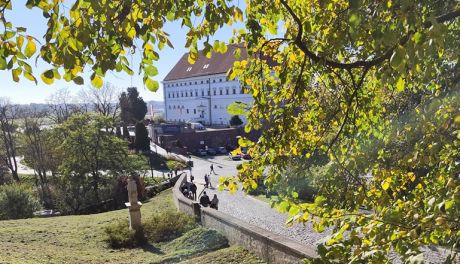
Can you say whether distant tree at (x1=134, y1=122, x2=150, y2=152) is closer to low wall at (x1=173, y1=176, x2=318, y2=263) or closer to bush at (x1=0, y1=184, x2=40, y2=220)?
bush at (x1=0, y1=184, x2=40, y2=220)

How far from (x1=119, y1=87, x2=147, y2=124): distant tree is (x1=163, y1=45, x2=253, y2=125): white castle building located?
12.6m

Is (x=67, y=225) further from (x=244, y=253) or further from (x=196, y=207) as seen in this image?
(x=244, y=253)

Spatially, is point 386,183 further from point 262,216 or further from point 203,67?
point 203,67

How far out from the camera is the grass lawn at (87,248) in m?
10.8

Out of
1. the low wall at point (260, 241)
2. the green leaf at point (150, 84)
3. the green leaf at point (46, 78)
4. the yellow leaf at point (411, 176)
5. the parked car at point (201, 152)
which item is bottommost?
the parked car at point (201, 152)

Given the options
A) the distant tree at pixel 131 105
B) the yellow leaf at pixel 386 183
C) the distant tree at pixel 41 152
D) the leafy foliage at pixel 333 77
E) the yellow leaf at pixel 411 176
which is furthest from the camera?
the distant tree at pixel 131 105

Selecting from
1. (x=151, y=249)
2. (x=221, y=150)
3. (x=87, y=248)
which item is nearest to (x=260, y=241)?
(x=151, y=249)

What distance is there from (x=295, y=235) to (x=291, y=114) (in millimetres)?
12822

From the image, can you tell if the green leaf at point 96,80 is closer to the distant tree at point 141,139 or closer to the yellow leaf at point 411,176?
the yellow leaf at point 411,176

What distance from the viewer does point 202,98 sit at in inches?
3206

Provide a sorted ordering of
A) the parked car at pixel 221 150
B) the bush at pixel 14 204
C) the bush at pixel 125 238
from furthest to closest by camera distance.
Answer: the parked car at pixel 221 150 → the bush at pixel 14 204 → the bush at pixel 125 238

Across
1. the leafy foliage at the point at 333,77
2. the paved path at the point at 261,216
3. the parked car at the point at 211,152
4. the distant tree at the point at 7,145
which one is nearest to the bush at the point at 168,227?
the paved path at the point at 261,216

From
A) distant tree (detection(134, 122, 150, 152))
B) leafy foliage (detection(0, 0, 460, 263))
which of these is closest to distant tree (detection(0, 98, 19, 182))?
distant tree (detection(134, 122, 150, 152))

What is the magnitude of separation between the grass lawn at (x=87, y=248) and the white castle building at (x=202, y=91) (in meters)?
51.6
